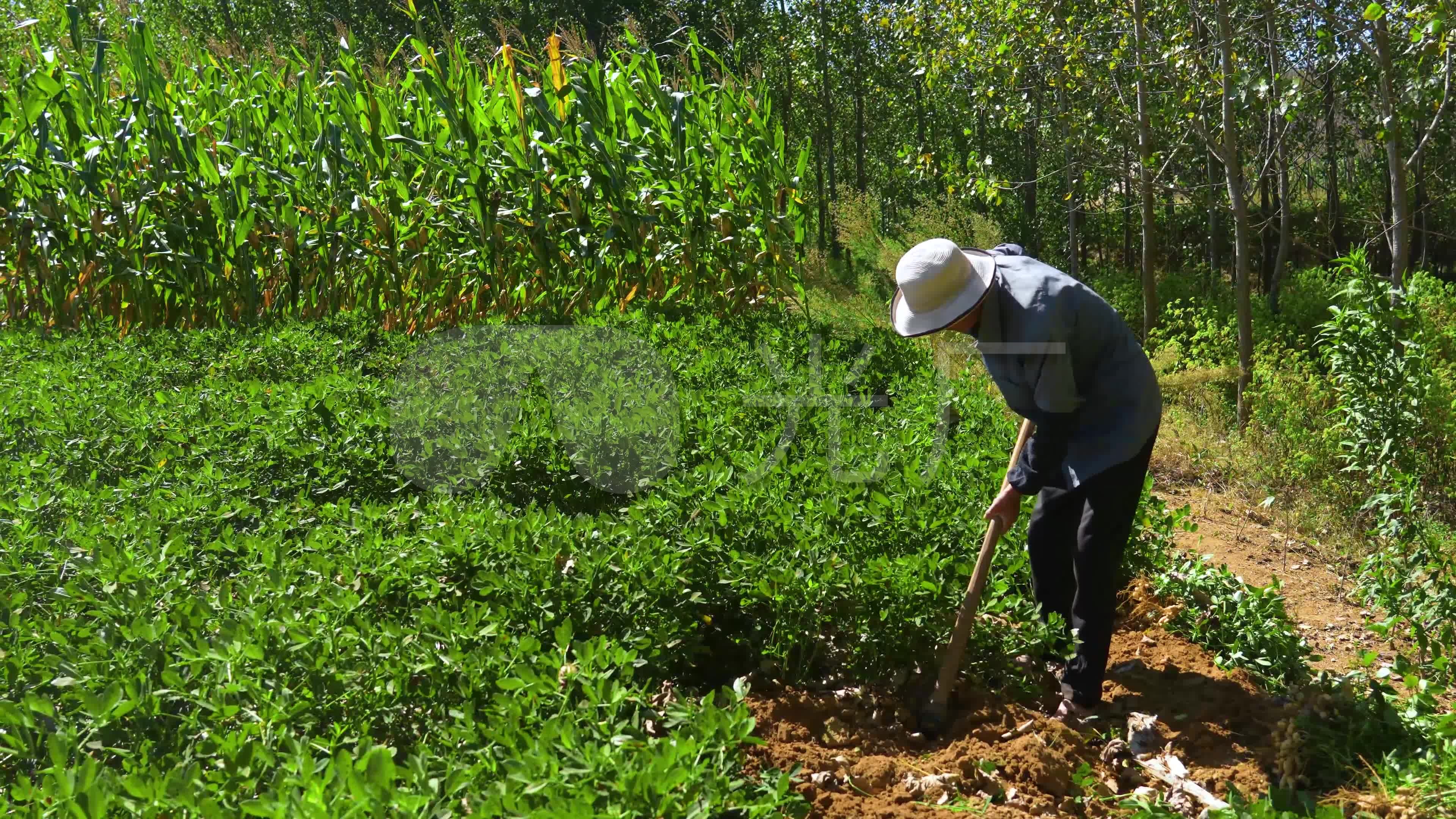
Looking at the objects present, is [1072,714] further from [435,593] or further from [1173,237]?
[1173,237]

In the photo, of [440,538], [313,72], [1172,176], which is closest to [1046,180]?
[1172,176]

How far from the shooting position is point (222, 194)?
287 inches

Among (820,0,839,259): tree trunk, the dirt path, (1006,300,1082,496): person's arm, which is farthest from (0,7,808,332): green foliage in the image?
(820,0,839,259): tree trunk

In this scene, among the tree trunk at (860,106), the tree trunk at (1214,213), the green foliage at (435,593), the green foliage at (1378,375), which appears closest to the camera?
the green foliage at (435,593)

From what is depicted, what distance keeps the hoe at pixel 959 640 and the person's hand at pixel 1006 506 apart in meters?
0.05

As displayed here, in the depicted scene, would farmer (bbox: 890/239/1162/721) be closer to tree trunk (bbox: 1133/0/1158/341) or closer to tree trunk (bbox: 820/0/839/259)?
tree trunk (bbox: 1133/0/1158/341)

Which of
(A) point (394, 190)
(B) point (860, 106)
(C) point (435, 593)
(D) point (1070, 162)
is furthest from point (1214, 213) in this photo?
(C) point (435, 593)

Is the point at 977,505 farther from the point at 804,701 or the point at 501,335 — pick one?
the point at 501,335

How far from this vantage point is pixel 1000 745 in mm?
2875

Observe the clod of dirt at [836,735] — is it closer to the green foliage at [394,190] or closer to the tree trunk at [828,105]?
the green foliage at [394,190]

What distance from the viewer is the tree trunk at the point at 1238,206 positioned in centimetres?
685

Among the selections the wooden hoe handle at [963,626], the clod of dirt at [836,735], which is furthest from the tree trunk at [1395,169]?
the clod of dirt at [836,735]

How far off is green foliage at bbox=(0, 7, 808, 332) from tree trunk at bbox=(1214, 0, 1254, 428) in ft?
9.34

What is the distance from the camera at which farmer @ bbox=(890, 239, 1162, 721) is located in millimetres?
3039
